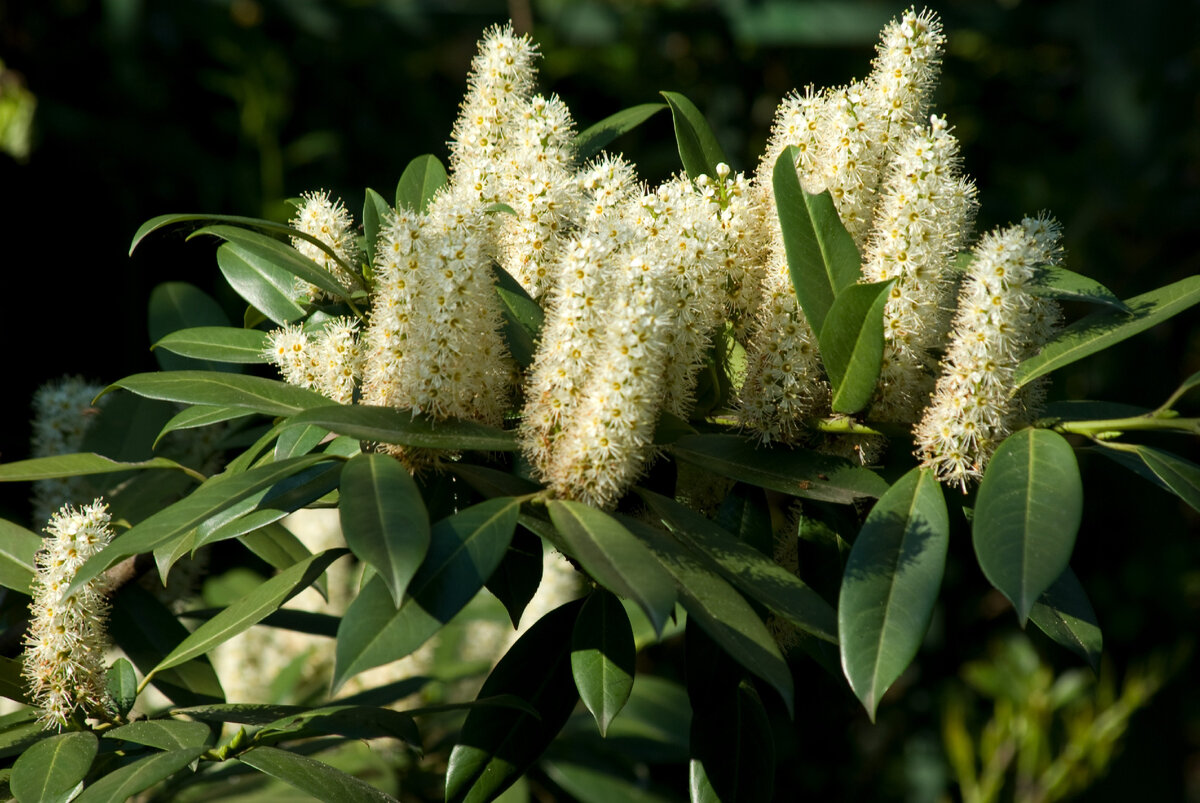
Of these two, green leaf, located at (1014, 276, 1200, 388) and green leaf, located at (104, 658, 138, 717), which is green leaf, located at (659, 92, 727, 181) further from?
green leaf, located at (104, 658, 138, 717)

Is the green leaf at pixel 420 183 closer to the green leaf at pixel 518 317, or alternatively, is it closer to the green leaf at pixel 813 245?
the green leaf at pixel 518 317

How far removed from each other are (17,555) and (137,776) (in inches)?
14.5

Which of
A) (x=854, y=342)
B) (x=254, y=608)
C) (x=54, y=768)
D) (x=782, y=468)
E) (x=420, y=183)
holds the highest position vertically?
(x=420, y=183)

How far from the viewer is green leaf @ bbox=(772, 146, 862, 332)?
0.86 metres

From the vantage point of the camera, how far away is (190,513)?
789 mm

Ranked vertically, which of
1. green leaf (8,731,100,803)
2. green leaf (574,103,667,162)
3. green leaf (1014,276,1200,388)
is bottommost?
green leaf (8,731,100,803)

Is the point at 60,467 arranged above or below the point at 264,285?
below

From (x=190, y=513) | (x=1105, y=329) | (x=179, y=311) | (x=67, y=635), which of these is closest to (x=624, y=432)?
(x=190, y=513)

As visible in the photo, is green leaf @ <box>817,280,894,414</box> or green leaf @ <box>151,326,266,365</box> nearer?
green leaf @ <box>817,280,894,414</box>

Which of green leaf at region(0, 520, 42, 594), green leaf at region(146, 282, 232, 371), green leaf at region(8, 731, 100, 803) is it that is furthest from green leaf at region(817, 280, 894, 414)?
green leaf at region(146, 282, 232, 371)

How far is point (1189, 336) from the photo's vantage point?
12.0 ft

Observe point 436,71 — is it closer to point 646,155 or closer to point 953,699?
point 646,155

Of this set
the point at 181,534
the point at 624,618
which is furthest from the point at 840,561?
the point at 181,534

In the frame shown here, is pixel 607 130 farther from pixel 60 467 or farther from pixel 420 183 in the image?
pixel 60 467
